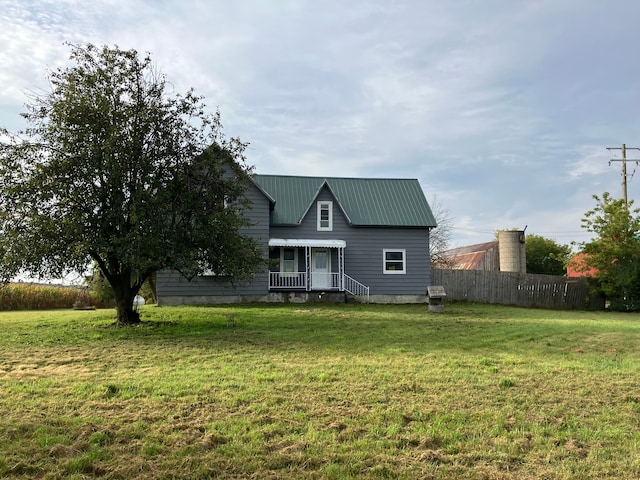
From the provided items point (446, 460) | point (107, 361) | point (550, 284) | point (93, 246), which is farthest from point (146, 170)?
point (550, 284)

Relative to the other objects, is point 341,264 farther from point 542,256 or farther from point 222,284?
point 542,256

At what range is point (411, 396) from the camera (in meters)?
6.12

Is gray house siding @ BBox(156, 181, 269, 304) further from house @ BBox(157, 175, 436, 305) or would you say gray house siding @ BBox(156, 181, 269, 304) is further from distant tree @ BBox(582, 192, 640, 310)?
distant tree @ BBox(582, 192, 640, 310)

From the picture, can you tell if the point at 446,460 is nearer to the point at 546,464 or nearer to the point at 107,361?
the point at 546,464

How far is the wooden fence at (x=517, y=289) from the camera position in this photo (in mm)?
26828

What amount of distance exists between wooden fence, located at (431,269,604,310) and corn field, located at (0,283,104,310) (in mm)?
19788

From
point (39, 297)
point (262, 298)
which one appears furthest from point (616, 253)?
point (39, 297)

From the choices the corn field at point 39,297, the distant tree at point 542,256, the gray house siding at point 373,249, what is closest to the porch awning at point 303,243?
the gray house siding at point 373,249

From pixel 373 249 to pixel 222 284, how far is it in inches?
288

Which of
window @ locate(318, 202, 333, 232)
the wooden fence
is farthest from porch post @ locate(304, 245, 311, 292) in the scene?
the wooden fence

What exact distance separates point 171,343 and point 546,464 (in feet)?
26.9

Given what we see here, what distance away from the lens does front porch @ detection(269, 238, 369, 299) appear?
23656mm

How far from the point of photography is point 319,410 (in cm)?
550

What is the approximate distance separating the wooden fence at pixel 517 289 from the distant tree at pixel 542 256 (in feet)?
33.3
